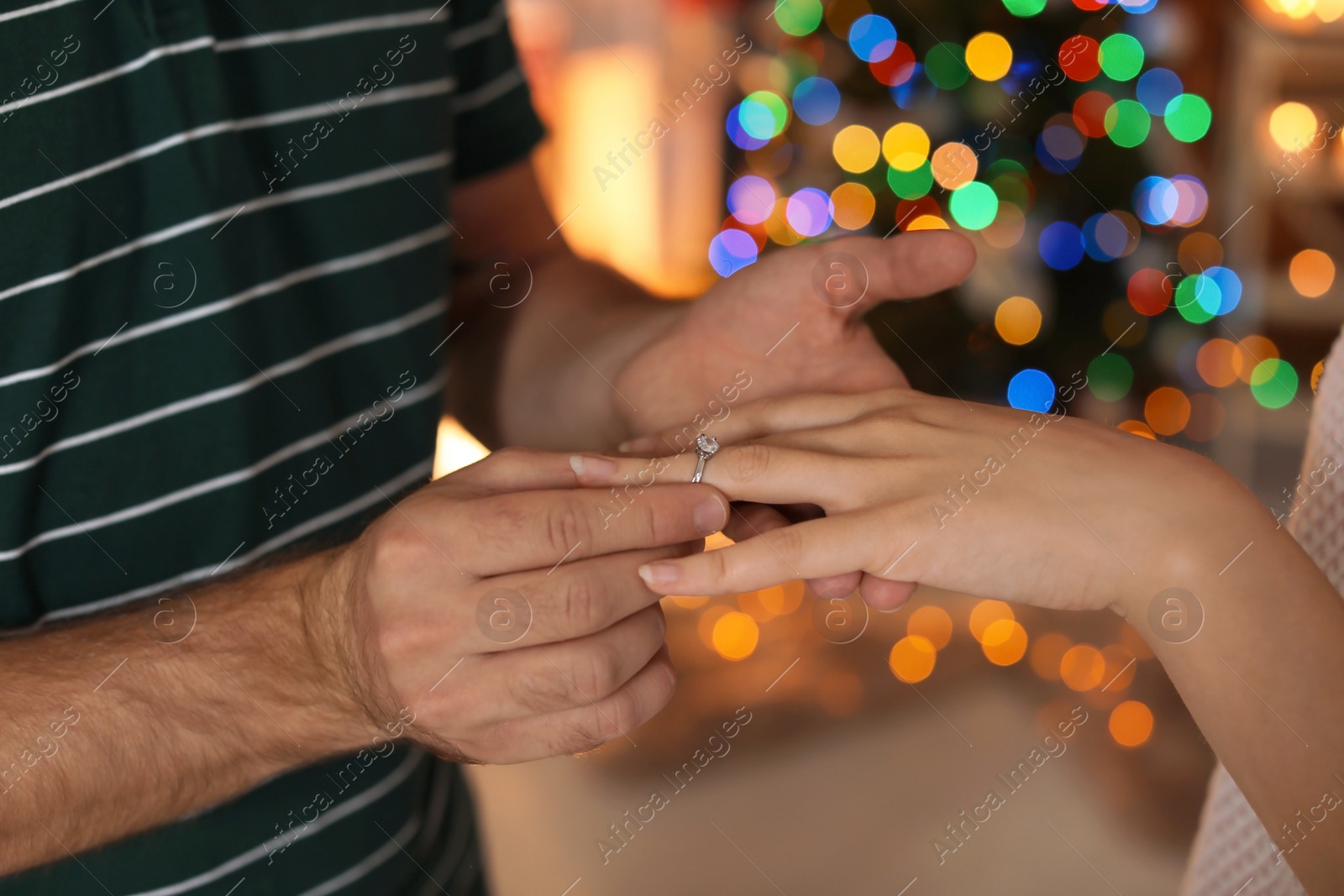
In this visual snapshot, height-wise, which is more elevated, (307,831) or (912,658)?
(307,831)

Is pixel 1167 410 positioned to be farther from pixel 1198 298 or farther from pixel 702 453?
pixel 702 453

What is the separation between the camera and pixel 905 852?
1987 mm

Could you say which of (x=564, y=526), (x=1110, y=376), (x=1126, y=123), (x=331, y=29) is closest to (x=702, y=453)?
(x=564, y=526)

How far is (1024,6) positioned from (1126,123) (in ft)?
1.12

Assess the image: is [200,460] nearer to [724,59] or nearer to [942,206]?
[942,206]

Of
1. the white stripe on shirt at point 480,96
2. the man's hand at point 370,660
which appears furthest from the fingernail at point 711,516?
the white stripe on shirt at point 480,96

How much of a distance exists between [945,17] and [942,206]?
1.27 feet

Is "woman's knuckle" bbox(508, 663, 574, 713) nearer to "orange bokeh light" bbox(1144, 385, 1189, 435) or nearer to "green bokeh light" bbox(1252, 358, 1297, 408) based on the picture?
"orange bokeh light" bbox(1144, 385, 1189, 435)

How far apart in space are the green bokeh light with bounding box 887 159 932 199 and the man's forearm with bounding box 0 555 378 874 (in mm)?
1736

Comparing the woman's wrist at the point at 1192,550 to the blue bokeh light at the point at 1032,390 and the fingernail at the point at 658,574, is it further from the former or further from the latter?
the blue bokeh light at the point at 1032,390

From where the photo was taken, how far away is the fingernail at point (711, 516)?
0.71m

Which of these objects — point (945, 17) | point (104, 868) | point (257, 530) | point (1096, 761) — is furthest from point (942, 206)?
point (104, 868)

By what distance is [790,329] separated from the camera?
2.89ft

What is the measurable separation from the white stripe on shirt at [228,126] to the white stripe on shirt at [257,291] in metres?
0.11
